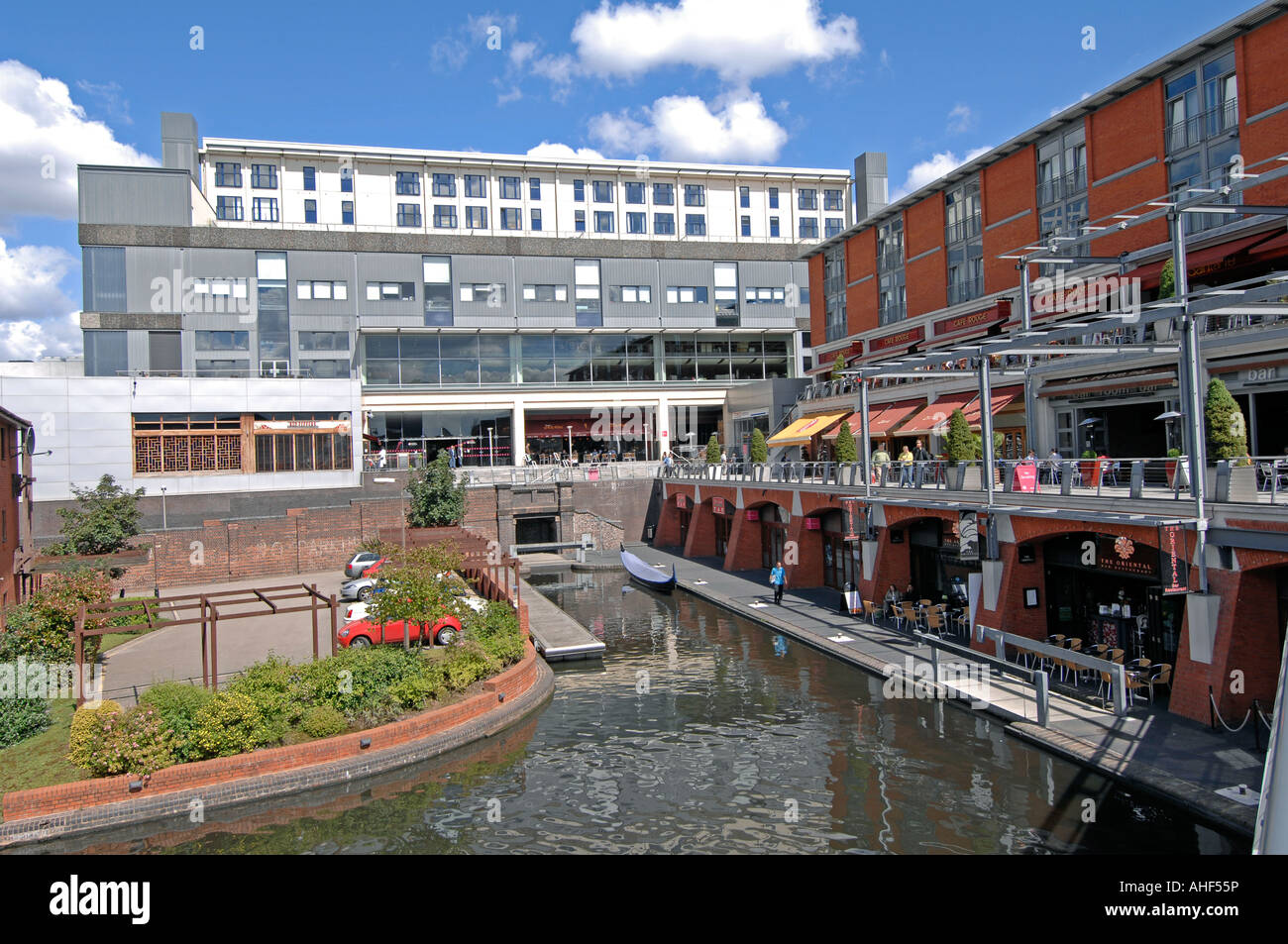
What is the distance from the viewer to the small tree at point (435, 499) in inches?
1533

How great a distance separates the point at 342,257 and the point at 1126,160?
4207 centimetres

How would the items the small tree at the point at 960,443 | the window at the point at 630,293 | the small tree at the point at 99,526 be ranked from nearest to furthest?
1. the small tree at the point at 960,443
2. the small tree at the point at 99,526
3. the window at the point at 630,293

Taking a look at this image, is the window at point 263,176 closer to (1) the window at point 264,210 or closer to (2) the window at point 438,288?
(1) the window at point 264,210

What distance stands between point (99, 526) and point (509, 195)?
40725 mm

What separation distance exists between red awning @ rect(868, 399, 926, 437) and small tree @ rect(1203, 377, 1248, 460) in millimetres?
18544

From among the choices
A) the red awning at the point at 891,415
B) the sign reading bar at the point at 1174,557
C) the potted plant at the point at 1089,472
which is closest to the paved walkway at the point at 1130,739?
the sign reading bar at the point at 1174,557

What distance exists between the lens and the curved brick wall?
471 inches

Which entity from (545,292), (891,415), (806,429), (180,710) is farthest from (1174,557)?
(545,292)

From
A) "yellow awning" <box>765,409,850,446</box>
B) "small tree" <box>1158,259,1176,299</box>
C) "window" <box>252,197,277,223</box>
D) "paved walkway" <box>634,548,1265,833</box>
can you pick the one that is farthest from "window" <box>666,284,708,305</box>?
"paved walkway" <box>634,548,1265,833</box>

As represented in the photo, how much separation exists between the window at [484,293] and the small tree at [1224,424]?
43.2 m

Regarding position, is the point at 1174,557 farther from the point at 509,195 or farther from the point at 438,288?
the point at 509,195

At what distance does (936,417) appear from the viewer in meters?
30.2

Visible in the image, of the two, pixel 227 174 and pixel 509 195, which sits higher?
pixel 227 174

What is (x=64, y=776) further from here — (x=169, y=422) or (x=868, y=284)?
(x=868, y=284)
